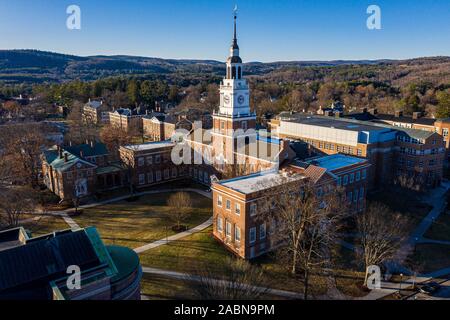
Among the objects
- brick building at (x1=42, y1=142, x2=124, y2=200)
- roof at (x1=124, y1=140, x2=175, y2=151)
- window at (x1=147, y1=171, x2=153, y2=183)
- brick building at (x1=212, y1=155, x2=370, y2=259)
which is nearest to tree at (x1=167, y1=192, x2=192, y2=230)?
brick building at (x1=212, y1=155, x2=370, y2=259)

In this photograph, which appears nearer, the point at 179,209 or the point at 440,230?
the point at 440,230

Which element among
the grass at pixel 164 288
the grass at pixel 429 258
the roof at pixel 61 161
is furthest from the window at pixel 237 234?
the roof at pixel 61 161

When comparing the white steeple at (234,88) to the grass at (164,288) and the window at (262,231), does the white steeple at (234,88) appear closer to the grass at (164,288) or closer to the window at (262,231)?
the window at (262,231)

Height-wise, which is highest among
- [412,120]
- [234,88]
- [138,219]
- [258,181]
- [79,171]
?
[234,88]

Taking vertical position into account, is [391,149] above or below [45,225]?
above

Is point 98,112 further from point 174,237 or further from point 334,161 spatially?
point 334,161

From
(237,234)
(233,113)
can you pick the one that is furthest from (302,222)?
(233,113)

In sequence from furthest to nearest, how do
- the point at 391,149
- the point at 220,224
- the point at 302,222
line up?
1. the point at 391,149
2. the point at 220,224
3. the point at 302,222

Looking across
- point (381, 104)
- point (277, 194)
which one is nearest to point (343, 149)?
point (277, 194)
